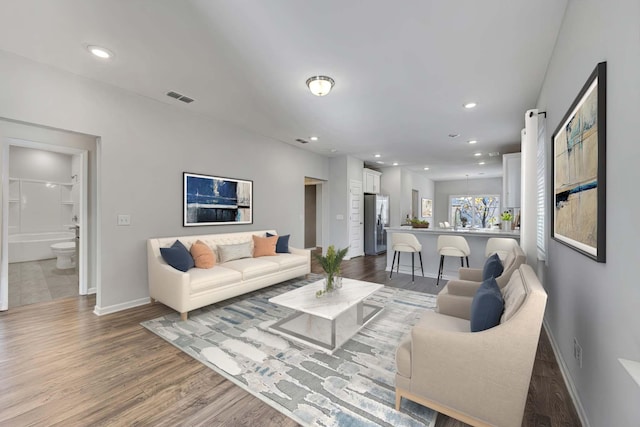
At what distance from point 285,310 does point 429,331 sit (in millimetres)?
2108

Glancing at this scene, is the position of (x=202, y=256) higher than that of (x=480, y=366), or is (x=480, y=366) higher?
(x=202, y=256)

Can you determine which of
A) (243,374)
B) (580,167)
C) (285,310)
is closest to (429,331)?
(580,167)

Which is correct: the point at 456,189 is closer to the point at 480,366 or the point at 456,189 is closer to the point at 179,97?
the point at 179,97

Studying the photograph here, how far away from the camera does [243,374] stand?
204 cm

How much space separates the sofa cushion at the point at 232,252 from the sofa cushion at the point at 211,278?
35cm

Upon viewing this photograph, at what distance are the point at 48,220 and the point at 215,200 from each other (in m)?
4.86

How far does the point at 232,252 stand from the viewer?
157 inches

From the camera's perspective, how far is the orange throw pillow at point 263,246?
440 centimetres

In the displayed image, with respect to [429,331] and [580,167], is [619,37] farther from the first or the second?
[429,331]

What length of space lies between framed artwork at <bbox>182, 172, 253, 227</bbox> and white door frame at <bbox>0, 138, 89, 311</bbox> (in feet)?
4.39

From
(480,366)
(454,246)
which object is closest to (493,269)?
(480,366)

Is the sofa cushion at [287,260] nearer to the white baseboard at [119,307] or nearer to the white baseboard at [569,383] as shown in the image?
the white baseboard at [119,307]

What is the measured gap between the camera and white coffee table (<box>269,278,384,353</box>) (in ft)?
7.93

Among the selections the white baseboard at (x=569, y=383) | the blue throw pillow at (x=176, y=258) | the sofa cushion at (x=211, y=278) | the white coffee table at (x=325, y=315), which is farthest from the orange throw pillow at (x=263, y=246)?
the white baseboard at (x=569, y=383)
